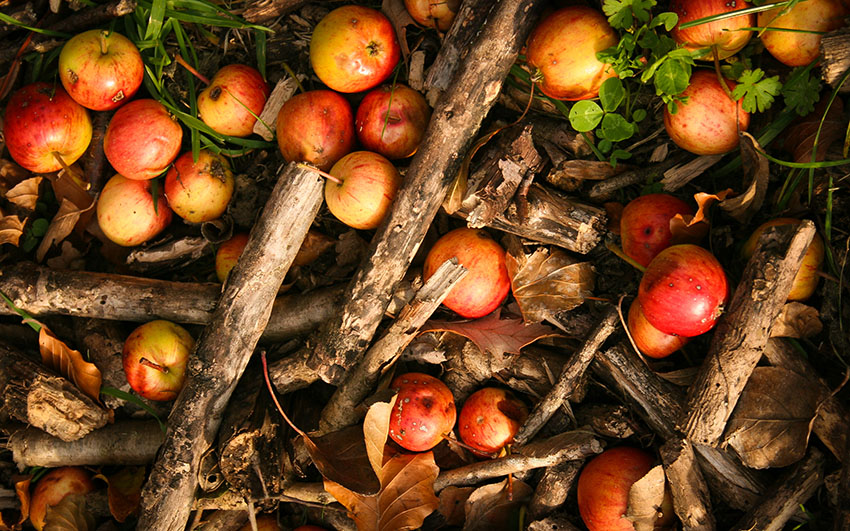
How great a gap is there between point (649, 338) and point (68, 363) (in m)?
3.24

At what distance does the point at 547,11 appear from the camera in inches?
105

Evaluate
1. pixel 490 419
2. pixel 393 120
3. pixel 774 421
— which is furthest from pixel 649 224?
pixel 393 120

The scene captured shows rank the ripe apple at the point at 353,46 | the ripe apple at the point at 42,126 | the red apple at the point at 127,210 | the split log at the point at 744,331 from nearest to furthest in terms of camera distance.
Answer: the split log at the point at 744,331 < the ripe apple at the point at 353,46 < the ripe apple at the point at 42,126 < the red apple at the point at 127,210

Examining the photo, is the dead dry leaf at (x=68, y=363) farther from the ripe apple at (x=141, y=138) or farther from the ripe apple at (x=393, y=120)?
the ripe apple at (x=393, y=120)

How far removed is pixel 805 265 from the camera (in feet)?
7.89

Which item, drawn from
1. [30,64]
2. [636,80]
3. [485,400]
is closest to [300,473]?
[485,400]

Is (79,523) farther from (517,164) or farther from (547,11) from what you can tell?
(547,11)

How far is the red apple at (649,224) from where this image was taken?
253 cm

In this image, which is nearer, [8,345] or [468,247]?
[468,247]

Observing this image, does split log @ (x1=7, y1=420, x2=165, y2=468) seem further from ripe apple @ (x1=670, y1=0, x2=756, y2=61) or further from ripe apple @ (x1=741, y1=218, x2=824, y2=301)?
A: ripe apple @ (x1=670, y1=0, x2=756, y2=61)

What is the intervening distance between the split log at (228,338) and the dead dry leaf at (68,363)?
677 millimetres

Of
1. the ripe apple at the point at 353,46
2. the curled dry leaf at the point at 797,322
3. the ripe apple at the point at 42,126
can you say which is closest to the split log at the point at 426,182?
the ripe apple at the point at 353,46

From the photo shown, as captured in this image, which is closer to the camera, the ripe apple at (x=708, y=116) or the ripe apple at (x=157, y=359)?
the ripe apple at (x=708, y=116)

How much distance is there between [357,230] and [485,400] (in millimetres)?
1211
